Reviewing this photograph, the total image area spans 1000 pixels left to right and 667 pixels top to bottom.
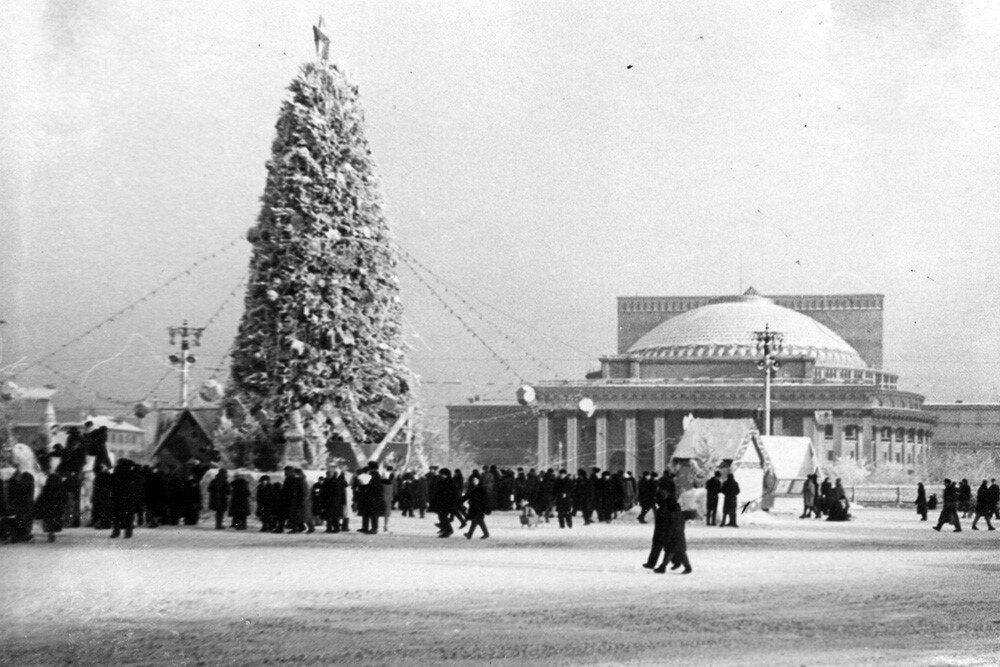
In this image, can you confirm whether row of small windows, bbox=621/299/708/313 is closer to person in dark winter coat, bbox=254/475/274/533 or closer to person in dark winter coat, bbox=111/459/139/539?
person in dark winter coat, bbox=254/475/274/533

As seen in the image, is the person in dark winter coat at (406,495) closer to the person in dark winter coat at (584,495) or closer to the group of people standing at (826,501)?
the person in dark winter coat at (584,495)

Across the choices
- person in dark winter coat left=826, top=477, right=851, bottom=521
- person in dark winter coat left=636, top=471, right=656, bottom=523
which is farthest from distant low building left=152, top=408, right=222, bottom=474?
person in dark winter coat left=826, top=477, right=851, bottom=521

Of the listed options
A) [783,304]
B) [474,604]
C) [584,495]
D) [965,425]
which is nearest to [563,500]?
[584,495]

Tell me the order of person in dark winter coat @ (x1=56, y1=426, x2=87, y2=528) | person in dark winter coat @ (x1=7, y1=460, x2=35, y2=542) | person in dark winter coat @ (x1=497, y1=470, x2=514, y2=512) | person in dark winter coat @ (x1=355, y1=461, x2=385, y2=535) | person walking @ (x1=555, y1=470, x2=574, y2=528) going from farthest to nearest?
1. person in dark winter coat @ (x1=497, y1=470, x2=514, y2=512)
2. person walking @ (x1=555, y1=470, x2=574, y2=528)
3. person in dark winter coat @ (x1=355, y1=461, x2=385, y2=535)
4. person in dark winter coat @ (x1=56, y1=426, x2=87, y2=528)
5. person in dark winter coat @ (x1=7, y1=460, x2=35, y2=542)

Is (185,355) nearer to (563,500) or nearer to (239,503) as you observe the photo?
(239,503)

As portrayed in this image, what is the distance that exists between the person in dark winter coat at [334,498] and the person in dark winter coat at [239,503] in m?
1.26

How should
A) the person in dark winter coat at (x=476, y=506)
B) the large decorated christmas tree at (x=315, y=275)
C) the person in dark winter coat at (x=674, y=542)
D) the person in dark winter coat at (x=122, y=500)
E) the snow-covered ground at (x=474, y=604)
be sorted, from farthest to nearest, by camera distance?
the large decorated christmas tree at (x=315, y=275), the person in dark winter coat at (x=476, y=506), the person in dark winter coat at (x=122, y=500), the person in dark winter coat at (x=674, y=542), the snow-covered ground at (x=474, y=604)

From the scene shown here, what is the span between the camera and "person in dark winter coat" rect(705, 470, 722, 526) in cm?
2952

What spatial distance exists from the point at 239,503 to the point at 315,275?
3.98 meters

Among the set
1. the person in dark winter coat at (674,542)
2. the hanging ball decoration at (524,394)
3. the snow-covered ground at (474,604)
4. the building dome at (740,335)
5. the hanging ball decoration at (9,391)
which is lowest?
the snow-covered ground at (474,604)

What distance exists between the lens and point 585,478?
31438 mm

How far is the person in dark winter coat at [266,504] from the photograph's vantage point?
25.5 metres

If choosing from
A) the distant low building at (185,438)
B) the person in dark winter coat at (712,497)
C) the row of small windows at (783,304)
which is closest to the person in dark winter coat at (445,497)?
the distant low building at (185,438)

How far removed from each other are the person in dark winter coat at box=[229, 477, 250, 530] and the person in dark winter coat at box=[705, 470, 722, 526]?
8.87 metres
